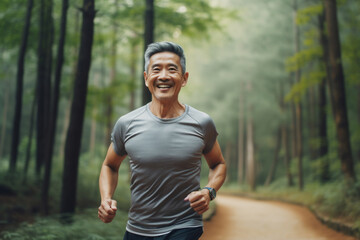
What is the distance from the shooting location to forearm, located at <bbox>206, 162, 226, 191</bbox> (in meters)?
2.45

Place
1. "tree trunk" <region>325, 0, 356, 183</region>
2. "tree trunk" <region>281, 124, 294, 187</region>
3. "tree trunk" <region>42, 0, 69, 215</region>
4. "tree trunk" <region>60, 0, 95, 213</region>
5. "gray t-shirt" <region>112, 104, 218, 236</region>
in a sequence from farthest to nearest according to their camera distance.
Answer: "tree trunk" <region>281, 124, 294, 187</region> < "tree trunk" <region>325, 0, 356, 183</region> < "tree trunk" <region>42, 0, 69, 215</region> < "tree trunk" <region>60, 0, 95, 213</region> < "gray t-shirt" <region>112, 104, 218, 236</region>

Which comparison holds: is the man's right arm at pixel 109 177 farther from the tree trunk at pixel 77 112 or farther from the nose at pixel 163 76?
the tree trunk at pixel 77 112

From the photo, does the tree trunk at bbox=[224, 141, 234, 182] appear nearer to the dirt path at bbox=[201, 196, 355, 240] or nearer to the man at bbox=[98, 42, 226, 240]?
the dirt path at bbox=[201, 196, 355, 240]

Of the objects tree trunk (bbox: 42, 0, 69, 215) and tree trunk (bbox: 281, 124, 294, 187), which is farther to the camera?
tree trunk (bbox: 281, 124, 294, 187)

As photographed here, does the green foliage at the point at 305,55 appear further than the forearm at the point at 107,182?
Yes

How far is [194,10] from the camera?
1092cm

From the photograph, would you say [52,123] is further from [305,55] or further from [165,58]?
[305,55]

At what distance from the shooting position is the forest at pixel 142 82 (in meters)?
7.61

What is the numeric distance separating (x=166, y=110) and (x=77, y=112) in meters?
5.38

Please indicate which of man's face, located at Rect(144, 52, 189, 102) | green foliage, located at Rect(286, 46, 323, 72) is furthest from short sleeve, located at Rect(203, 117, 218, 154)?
green foliage, located at Rect(286, 46, 323, 72)

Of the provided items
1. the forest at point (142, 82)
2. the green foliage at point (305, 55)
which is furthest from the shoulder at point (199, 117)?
the green foliage at point (305, 55)

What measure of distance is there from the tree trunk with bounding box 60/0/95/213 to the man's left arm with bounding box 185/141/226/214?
5390 millimetres

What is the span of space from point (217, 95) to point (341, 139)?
20.7m

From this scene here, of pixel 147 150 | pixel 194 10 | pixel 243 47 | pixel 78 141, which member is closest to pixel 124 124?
pixel 147 150
